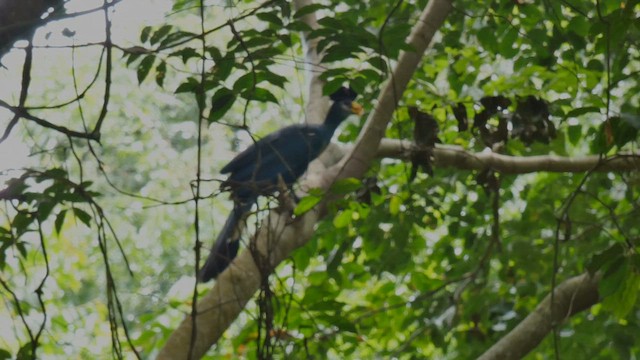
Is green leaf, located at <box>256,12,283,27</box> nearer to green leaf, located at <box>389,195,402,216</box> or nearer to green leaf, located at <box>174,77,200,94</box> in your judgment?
green leaf, located at <box>174,77,200,94</box>

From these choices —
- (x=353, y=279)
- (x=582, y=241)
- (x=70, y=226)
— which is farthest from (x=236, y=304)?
(x=70, y=226)


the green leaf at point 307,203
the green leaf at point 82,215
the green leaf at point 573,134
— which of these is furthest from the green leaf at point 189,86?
the green leaf at point 573,134

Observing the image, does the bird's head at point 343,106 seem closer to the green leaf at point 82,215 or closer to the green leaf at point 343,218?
the green leaf at point 343,218

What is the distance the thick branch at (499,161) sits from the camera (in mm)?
3508

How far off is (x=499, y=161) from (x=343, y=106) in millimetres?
925

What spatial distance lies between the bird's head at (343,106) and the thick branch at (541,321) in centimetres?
121

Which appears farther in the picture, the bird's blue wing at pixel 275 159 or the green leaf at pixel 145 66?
the bird's blue wing at pixel 275 159

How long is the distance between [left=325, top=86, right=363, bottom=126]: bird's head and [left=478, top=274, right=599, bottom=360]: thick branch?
1212mm

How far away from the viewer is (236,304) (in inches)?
112

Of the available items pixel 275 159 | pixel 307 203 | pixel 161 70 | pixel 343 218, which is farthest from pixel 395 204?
pixel 161 70

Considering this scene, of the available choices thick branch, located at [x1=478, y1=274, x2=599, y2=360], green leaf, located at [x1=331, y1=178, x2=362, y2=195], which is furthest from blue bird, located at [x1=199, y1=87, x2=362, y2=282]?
thick branch, located at [x1=478, y1=274, x2=599, y2=360]

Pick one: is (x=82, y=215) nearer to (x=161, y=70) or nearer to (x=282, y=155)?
(x=161, y=70)

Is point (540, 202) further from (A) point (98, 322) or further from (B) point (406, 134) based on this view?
(A) point (98, 322)

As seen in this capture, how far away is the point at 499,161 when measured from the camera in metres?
3.60
